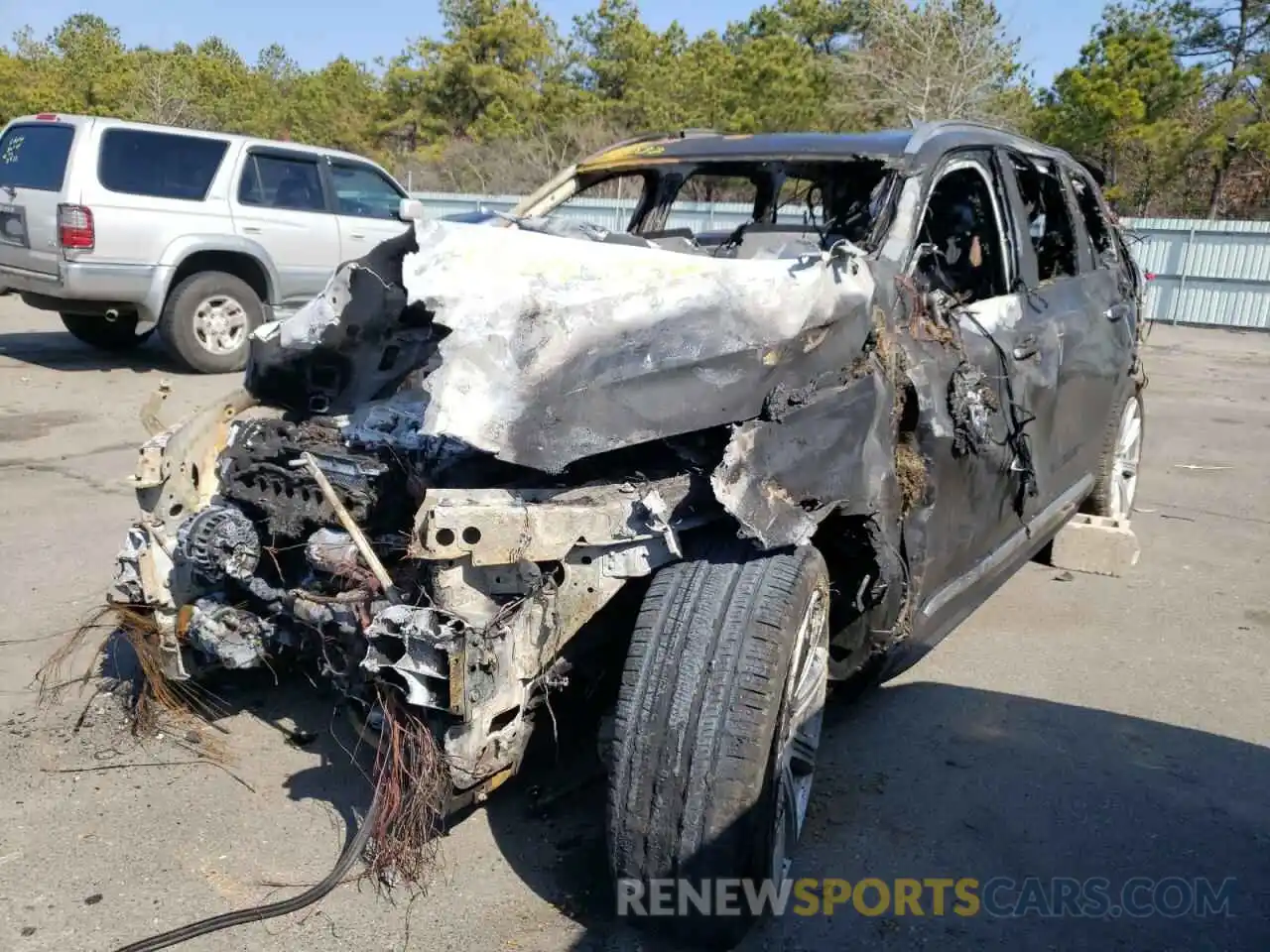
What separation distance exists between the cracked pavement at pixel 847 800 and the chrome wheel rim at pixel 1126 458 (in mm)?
553

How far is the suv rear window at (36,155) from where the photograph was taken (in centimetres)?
889

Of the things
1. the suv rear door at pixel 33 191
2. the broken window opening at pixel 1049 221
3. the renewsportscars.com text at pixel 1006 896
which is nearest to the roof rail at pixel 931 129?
the broken window opening at pixel 1049 221

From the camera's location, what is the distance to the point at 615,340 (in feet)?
8.23

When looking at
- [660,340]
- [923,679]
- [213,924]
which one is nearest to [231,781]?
[213,924]

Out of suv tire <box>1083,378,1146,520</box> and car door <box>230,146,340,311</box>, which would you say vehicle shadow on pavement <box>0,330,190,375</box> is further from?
suv tire <box>1083,378,1146,520</box>

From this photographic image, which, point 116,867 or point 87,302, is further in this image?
point 87,302

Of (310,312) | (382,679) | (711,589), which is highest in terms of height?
(310,312)

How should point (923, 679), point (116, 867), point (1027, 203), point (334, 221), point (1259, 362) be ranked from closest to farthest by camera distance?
point (116, 867) → point (923, 679) → point (1027, 203) → point (334, 221) → point (1259, 362)

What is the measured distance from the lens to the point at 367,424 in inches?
128

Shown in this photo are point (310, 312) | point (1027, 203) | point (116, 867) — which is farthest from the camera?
point (1027, 203)

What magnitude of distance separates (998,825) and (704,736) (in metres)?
1.21

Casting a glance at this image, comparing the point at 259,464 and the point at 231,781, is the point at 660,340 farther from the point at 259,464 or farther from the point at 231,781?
the point at 231,781

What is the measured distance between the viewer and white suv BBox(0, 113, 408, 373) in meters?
8.84

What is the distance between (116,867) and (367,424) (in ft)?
4.55
